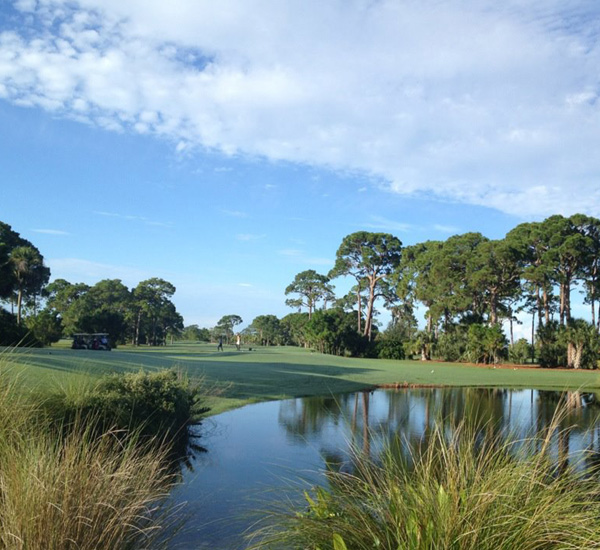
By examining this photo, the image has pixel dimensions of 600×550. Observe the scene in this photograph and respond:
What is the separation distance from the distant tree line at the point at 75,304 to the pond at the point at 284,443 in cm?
2321

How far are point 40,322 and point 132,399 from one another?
3389 centimetres

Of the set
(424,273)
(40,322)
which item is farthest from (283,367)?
(424,273)

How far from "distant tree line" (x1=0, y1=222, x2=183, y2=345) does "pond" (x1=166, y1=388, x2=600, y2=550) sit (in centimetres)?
2321

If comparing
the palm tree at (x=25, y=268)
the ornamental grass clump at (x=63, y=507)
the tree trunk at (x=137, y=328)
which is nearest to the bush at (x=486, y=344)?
the palm tree at (x=25, y=268)

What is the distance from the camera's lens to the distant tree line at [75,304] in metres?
40.7

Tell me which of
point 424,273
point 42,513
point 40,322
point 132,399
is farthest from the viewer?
point 424,273

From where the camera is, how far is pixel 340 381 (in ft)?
84.7

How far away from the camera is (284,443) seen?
1120 centimetres

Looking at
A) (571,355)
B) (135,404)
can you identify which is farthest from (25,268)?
(571,355)

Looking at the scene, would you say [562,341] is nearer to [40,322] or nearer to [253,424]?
[253,424]

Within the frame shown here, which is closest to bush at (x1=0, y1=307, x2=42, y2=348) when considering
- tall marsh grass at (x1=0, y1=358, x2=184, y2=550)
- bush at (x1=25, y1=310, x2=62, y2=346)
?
bush at (x1=25, y1=310, x2=62, y2=346)

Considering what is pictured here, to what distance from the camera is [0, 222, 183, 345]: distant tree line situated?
4069 centimetres

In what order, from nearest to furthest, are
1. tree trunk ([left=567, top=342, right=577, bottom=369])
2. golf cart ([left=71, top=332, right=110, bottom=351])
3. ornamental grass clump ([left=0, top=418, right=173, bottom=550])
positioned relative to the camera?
ornamental grass clump ([left=0, top=418, right=173, bottom=550])
golf cart ([left=71, top=332, right=110, bottom=351])
tree trunk ([left=567, top=342, right=577, bottom=369])

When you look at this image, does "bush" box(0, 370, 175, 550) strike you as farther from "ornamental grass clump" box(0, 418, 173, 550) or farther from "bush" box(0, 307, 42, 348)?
"bush" box(0, 307, 42, 348)
